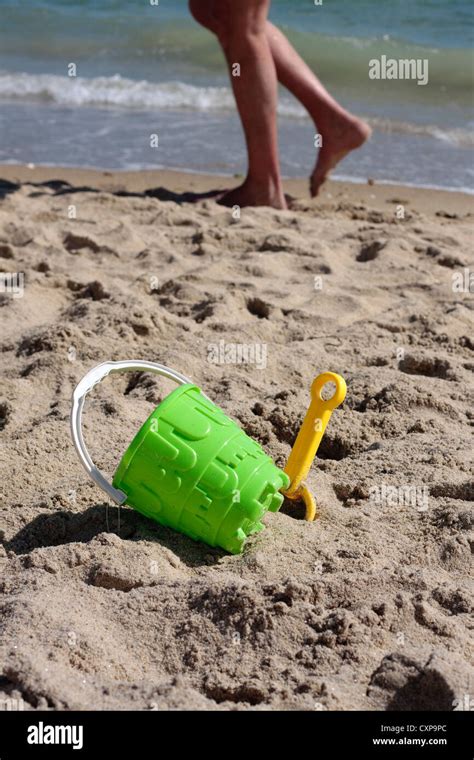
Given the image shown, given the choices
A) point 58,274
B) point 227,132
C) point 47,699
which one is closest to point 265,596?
point 47,699

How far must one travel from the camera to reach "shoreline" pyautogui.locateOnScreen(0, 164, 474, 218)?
496cm

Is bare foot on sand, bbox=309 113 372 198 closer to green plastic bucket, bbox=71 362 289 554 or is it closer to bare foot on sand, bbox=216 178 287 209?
bare foot on sand, bbox=216 178 287 209

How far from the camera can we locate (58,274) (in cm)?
354

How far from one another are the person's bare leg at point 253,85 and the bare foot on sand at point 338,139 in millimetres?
229

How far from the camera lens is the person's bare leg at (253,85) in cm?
438

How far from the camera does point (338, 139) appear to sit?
15.0ft

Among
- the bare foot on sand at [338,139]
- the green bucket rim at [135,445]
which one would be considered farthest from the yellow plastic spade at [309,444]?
the bare foot on sand at [338,139]

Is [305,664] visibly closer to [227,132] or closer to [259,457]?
[259,457]

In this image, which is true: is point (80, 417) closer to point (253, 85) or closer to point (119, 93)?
point (253, 85)

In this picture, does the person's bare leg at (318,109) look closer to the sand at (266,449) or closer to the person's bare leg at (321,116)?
the person's bare leg at (321,116)

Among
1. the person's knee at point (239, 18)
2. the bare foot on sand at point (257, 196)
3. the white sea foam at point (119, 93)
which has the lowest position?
the bare foot on sand at point (257, 196)

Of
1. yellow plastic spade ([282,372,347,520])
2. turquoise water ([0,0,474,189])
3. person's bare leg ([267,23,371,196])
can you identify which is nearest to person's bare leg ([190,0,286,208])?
person's bare leg ([267,23,371,196])

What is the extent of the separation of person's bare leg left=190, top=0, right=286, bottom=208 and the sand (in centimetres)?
23

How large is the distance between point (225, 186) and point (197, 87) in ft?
8.60
